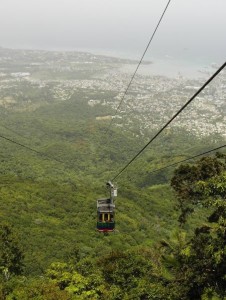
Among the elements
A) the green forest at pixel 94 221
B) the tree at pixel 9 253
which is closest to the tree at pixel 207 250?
the green forest at pixel 94 221

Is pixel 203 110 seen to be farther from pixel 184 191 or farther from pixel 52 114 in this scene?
pixel 184 191

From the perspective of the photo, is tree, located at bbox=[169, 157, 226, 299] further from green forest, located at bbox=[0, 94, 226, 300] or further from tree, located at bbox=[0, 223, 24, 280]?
tree, located at bbox=[0, 223, 24, 280]

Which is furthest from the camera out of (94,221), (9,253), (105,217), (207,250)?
(94,221)

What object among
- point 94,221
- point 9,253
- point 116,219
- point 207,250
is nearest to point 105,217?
point 207,250

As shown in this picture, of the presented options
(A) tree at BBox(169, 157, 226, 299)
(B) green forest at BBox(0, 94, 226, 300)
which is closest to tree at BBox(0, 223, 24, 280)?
(B) green forest at BBox(0, 94, 226, 300)

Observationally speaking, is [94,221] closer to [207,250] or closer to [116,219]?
[116,219]

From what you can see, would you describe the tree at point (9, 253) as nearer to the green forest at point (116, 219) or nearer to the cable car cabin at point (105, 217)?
the green forest at point (116, 219)

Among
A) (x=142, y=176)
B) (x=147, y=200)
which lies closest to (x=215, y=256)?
(x=147, y=200)

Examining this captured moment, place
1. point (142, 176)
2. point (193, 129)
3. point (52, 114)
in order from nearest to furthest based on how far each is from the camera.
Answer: point (142, 176), point (193, 129), point (52, 114)
